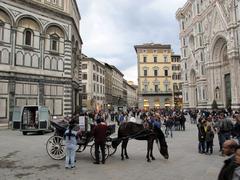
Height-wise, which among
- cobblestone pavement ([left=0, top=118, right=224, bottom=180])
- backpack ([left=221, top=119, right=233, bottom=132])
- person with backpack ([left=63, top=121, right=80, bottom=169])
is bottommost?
cobblestone pavement ([left=0, top=118, right=224, bottom=180])

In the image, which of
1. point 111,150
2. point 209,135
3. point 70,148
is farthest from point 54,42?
point 209,135

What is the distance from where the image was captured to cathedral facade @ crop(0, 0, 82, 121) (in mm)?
24812

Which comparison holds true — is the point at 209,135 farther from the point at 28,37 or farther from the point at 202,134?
the point at 28,37

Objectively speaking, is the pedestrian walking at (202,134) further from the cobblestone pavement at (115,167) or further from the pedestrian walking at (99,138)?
the pedestrian walking at (99,138)

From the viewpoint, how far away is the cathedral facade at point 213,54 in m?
36.4

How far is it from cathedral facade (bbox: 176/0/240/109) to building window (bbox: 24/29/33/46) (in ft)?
86.2

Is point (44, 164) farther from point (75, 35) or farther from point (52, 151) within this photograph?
point (75, 35)

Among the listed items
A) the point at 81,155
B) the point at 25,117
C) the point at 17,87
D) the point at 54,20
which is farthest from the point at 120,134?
the point at 54,20

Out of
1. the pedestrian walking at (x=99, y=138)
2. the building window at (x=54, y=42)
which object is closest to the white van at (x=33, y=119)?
the building window at (x=54, y=42)

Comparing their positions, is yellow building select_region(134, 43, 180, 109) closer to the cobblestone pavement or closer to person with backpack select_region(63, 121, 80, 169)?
the cobblestone pavement

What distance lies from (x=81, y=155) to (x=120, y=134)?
205 centimetres

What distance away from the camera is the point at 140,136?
35.2ft

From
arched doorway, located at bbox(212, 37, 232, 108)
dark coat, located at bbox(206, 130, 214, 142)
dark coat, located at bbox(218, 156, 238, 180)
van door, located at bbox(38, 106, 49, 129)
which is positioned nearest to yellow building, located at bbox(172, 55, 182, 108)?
arched doorway, located at bbox(212, 37, 232, 108)

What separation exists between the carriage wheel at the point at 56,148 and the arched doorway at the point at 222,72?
114 ft
